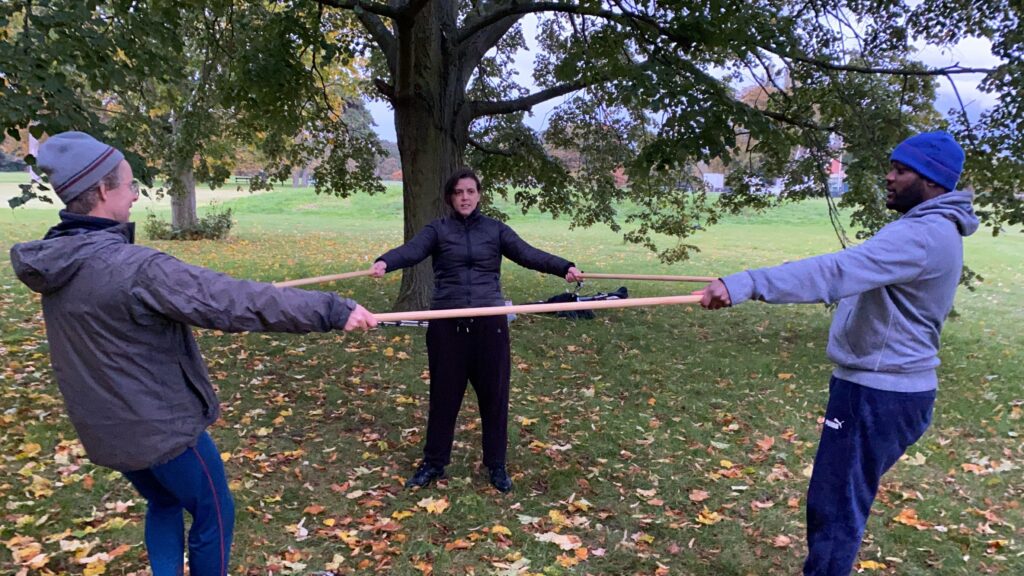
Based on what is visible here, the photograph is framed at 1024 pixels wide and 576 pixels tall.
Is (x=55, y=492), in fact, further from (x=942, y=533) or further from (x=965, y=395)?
(x=965, y=395)

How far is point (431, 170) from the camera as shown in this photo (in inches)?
354

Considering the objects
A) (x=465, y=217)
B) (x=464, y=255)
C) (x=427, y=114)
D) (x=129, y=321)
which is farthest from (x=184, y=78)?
(x=129, y=321)

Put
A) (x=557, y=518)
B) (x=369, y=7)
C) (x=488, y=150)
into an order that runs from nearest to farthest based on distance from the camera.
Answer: (x=557, y=518) → (x=369, y=7) → (x=488, y=150)

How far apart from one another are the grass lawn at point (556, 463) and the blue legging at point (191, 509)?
84 centimetres

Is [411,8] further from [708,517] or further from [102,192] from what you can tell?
[708,517]

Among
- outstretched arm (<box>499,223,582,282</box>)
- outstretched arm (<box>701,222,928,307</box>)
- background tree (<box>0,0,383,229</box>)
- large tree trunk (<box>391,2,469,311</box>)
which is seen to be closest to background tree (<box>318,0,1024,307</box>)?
large tree trunk (<box>391,2,469,311</box>)

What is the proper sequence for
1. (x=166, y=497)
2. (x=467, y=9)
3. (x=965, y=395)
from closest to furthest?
(x=166, y=497) < (x=965, y=395) < (x=467, y=9)

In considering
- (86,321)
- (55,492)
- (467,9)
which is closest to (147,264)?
(86,321)

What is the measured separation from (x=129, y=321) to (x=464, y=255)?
7.80ft

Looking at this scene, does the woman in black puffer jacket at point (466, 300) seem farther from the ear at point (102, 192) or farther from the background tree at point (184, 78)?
the background tree at point (184, 78)

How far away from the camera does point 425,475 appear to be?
15.3ft

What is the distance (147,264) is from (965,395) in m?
8.08

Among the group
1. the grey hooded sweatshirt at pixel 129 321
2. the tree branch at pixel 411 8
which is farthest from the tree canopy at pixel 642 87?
the grey hooded sweatshirt at pixel 129 321

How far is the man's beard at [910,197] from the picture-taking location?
9.04 ft
